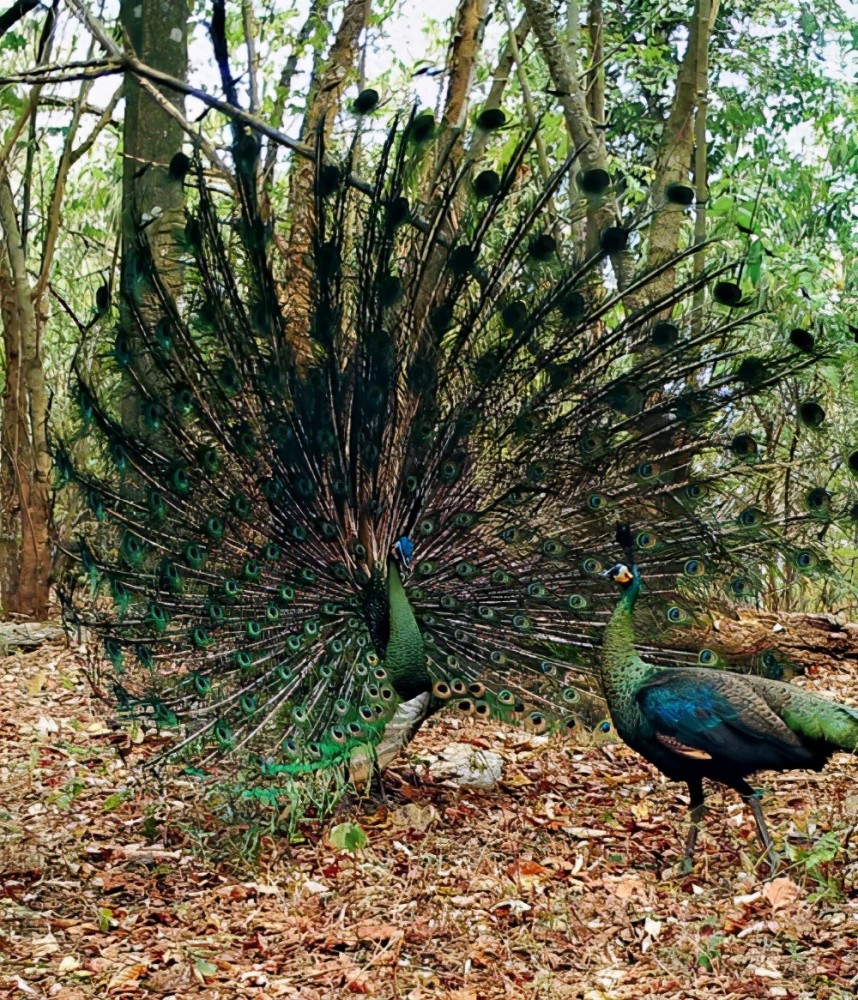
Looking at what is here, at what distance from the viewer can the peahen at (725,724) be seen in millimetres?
4867

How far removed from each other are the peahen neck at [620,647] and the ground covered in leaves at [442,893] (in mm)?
882

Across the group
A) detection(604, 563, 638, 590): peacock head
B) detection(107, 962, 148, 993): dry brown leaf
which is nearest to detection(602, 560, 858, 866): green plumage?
detection(604, 563, 638, 590): peacock head

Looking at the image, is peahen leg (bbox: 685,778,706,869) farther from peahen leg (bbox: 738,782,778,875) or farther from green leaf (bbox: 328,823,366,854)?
green leaf (bbox: 328,823,366,854)

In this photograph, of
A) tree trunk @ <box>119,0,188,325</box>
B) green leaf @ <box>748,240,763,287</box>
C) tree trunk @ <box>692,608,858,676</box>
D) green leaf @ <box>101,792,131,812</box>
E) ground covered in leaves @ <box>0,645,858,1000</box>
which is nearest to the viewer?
Result: ground covered in leaves @ <box>0,645,858,1000</box>

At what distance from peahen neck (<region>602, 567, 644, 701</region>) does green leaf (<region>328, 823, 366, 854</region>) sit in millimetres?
1430

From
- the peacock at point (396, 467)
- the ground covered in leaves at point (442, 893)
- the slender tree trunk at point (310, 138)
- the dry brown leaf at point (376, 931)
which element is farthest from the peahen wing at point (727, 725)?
the slender tree trunk at point (310, 138)

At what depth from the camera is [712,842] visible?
5535 millimetres

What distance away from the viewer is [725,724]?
16.0ft

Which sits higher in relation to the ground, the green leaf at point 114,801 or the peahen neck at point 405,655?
the peahen neck at point 405,655

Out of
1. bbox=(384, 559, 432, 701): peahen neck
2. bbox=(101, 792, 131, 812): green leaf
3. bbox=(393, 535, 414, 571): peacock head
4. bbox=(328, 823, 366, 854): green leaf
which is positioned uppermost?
bbox=(393, 535, 414, 571): peacock head

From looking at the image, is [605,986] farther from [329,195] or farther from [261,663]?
[329,195]

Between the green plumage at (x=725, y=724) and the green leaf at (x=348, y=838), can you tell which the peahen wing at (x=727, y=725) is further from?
the green leaf at (x=348, y=838)

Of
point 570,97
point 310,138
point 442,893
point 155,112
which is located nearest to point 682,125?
point 570,97

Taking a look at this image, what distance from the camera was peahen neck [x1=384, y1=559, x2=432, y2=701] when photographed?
611 centimetres
